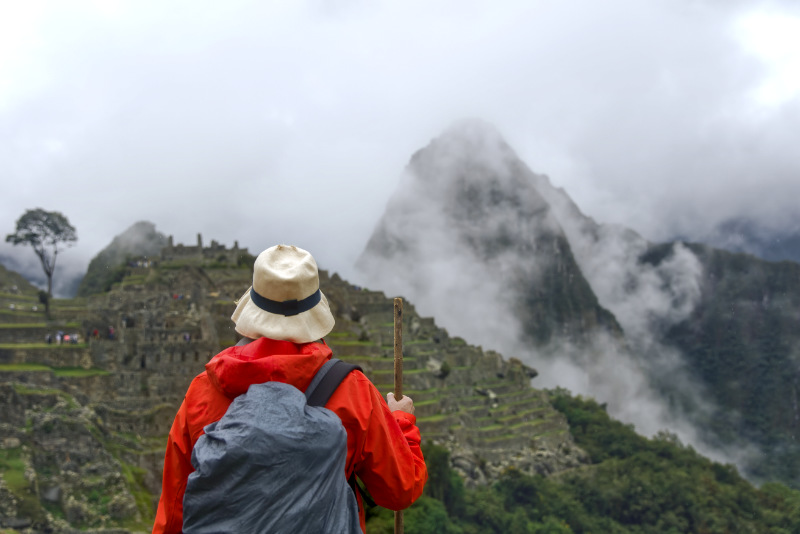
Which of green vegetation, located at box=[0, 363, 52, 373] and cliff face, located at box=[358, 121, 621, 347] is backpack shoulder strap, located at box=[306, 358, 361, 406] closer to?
green vegetation, located at box=[0, 363, 52, 373]

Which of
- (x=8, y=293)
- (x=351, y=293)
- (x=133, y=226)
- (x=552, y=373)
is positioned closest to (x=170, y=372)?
(x=8, y=293)

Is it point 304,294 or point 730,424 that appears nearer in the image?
point 304,294

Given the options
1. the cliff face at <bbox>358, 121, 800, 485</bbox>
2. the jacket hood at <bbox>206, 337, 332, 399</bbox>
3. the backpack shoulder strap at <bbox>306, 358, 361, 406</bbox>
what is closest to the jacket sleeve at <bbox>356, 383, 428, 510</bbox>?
the backpack shoulder strap at <bbox>306, 358, 361, 406</bbox>

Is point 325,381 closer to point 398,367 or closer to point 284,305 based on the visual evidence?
point 284,305

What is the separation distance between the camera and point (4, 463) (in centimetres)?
1667

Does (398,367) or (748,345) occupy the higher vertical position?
(748,345)

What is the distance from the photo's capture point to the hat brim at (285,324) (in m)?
2.74

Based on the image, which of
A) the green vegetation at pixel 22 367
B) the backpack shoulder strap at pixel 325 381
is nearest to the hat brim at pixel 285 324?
the backpack shoulder strap at pixel 325 381

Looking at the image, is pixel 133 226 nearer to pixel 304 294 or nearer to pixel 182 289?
pixel 182 289

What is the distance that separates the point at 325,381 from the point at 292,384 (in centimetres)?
12

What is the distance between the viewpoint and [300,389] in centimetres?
259

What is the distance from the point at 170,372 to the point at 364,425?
66.3ft

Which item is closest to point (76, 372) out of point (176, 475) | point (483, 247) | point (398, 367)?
point (398, 367)

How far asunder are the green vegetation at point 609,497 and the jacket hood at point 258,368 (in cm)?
2227
